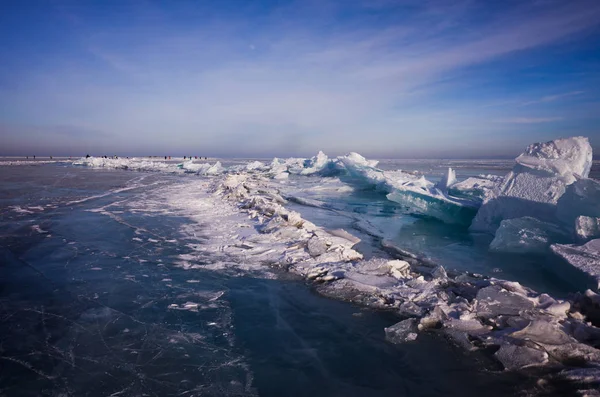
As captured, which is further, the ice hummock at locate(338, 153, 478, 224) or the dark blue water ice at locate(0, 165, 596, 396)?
the ice hummock at locate(338, 153, 478, 224)

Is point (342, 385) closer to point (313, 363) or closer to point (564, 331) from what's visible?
point (313, 363)

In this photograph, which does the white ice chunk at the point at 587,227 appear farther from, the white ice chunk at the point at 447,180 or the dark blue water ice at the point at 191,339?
the white ice chunk at the point at 447,180

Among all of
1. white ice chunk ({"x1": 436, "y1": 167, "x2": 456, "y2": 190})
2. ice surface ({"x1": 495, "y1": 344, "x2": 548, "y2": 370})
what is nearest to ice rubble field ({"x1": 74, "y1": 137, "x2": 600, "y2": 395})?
ice surface ({"x1": 495, "y1": 344, "x2": 548, "y2": 370})

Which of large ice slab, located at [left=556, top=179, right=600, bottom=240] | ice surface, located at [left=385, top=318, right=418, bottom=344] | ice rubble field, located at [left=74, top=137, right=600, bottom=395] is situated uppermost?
large ice slab, located at [left=556, top=179, right=600, bottom=240]

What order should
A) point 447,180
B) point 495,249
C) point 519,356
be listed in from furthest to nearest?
1. point 447,180
2. point 495,249
3. point 519,356

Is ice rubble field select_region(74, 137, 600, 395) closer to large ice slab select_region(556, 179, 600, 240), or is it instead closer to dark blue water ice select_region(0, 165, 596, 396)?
large ice slab select_region(556, 179, 600, 240)

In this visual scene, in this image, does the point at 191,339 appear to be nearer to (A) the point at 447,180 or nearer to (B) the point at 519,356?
(B) the point at 519,356

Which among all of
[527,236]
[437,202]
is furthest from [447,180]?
[527,236]
